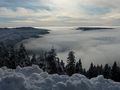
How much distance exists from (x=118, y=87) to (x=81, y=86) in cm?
156

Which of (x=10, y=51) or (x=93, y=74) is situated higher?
(x=10, y=51)

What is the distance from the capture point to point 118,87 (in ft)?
37.1

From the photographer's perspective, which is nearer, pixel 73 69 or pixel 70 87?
pixel 70 87

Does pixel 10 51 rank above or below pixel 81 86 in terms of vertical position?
below

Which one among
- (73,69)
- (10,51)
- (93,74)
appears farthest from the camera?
(93,74)

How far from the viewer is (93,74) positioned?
68.8 m

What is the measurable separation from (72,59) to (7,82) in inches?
1956

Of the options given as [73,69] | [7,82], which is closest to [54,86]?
[7,82]

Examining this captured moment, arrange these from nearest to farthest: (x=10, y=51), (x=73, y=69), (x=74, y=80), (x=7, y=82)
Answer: (x=7, y=82), (x=74, y=80), (x=10, y=51), (x=73, y=69)

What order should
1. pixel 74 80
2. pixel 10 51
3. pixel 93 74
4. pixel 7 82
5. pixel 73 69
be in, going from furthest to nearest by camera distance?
pixel 93 74 → pixel 73 69 → pixel 10 51 → pixel 74 80 → pixel 7 82

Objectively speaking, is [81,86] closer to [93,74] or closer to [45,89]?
[45,89]

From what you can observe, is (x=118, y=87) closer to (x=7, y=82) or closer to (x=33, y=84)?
(x=33, y=84)

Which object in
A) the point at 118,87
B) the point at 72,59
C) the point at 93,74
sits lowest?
the point at 93,74

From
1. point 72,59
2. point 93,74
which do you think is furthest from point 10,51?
point 93,74
